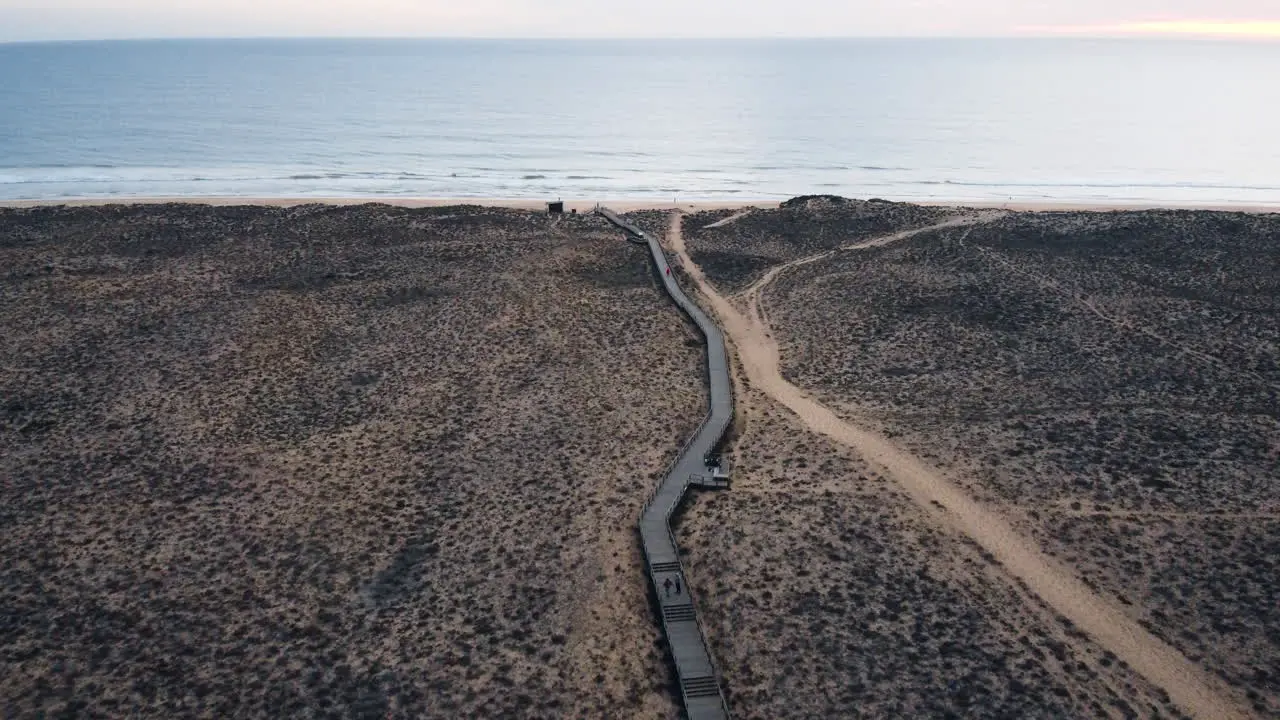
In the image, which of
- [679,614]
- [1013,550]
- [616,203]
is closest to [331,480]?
[679,614]

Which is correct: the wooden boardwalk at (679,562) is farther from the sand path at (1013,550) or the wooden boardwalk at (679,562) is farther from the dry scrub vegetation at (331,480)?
the sand path at (1013,550)

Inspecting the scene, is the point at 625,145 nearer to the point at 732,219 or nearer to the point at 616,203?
the point at 616,203

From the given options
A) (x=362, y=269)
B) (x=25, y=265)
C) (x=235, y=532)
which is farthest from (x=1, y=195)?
(x=235, y=532)

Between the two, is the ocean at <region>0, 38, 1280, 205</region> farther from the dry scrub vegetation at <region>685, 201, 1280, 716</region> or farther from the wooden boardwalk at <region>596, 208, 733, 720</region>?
the wooden boardwalk at <region>596, 208, 733, 720</region>

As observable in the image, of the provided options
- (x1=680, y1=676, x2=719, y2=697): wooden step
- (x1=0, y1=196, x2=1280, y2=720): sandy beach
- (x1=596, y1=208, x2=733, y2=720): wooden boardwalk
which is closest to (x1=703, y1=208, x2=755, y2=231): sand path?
(x1=0, y1=196, x2=1280, y2=720): sandy beach

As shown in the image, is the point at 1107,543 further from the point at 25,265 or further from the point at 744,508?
the point at 25,265
